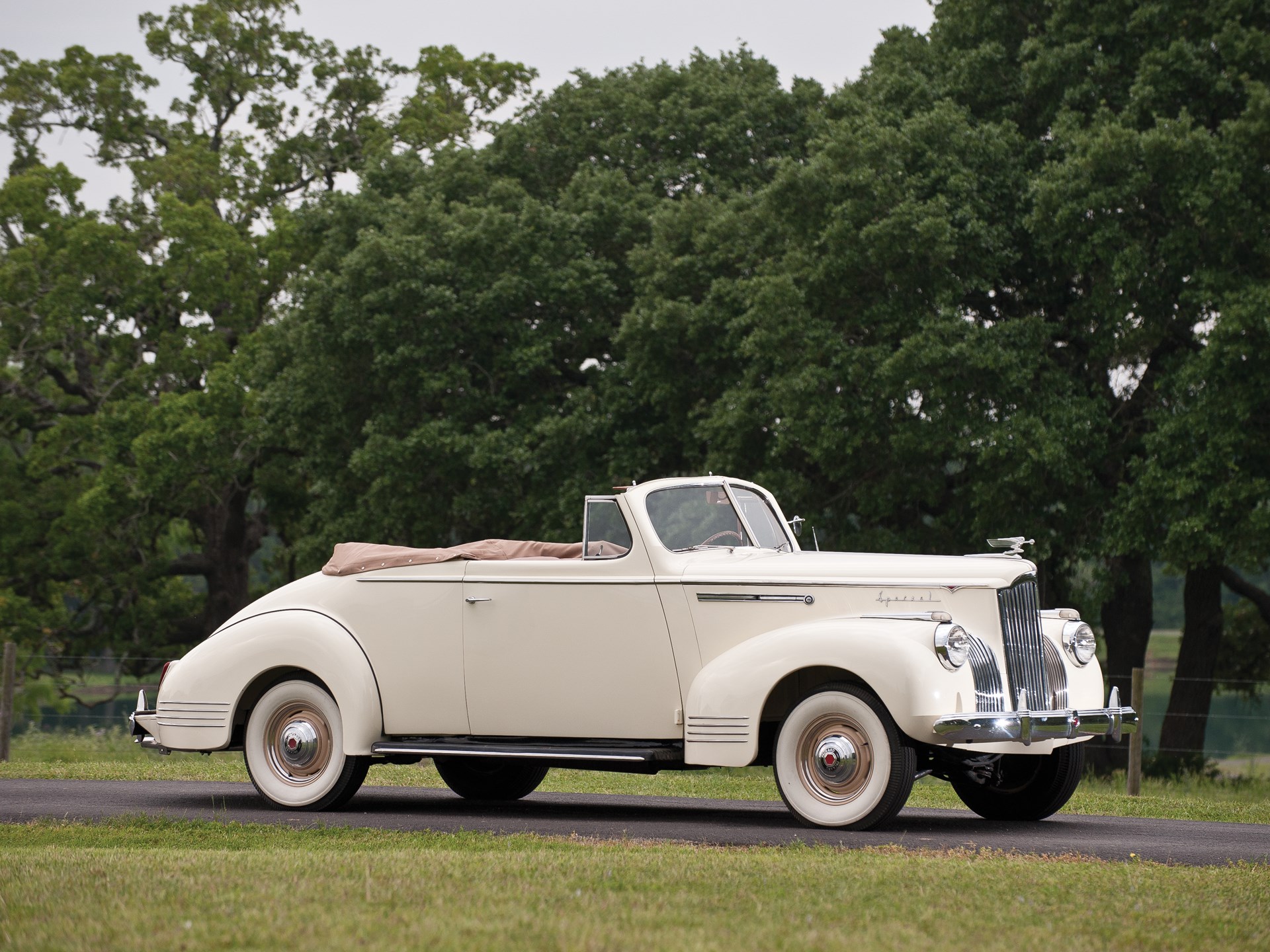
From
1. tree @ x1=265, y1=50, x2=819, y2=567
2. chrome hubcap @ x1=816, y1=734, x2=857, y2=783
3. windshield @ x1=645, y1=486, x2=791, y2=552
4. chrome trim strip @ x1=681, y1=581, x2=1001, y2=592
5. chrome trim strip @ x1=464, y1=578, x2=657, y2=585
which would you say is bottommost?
chrome hubcap @ x1=816, y1=734, x2=857, y2=783

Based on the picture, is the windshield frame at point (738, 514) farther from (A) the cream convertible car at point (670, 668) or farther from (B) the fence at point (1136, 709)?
(B) the fence at point (1136, 709)

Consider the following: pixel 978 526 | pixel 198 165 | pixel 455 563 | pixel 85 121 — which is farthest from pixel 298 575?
pixel 455 563

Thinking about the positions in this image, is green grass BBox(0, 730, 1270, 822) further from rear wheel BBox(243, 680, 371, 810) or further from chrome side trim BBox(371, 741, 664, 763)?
chrome side trim BBox(371, 741, 664, 763)

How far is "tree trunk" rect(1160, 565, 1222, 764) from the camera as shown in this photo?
2517 cm

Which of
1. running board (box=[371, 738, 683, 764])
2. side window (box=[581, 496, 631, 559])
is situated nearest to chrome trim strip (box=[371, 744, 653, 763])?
running board (box=[371, 738, 683, 764])

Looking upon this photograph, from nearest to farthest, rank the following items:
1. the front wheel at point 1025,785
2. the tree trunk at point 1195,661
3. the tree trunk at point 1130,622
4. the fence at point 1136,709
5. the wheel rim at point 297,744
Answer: the front wheel at point 1025,785 < the wheel rim at point 297,744 < the fence at point 1136,709 < the tree trunk at point 1195,661 < the tree trunk at point 1130,622

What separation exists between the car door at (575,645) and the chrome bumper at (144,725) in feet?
8.06

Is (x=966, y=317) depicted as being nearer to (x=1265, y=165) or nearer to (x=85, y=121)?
(x=1265, y=165)

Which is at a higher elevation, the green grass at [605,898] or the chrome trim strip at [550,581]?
the chrome trim strip at [550,581]

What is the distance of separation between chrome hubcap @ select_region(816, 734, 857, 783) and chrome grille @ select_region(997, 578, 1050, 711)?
1.12m

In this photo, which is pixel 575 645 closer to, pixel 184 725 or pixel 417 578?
pixel 417 578

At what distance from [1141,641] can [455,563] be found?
18.0m

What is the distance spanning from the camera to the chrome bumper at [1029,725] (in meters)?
9.30

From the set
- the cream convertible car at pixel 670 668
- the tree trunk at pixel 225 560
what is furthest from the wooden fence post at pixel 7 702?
the tree trunk at pixel 225 560
